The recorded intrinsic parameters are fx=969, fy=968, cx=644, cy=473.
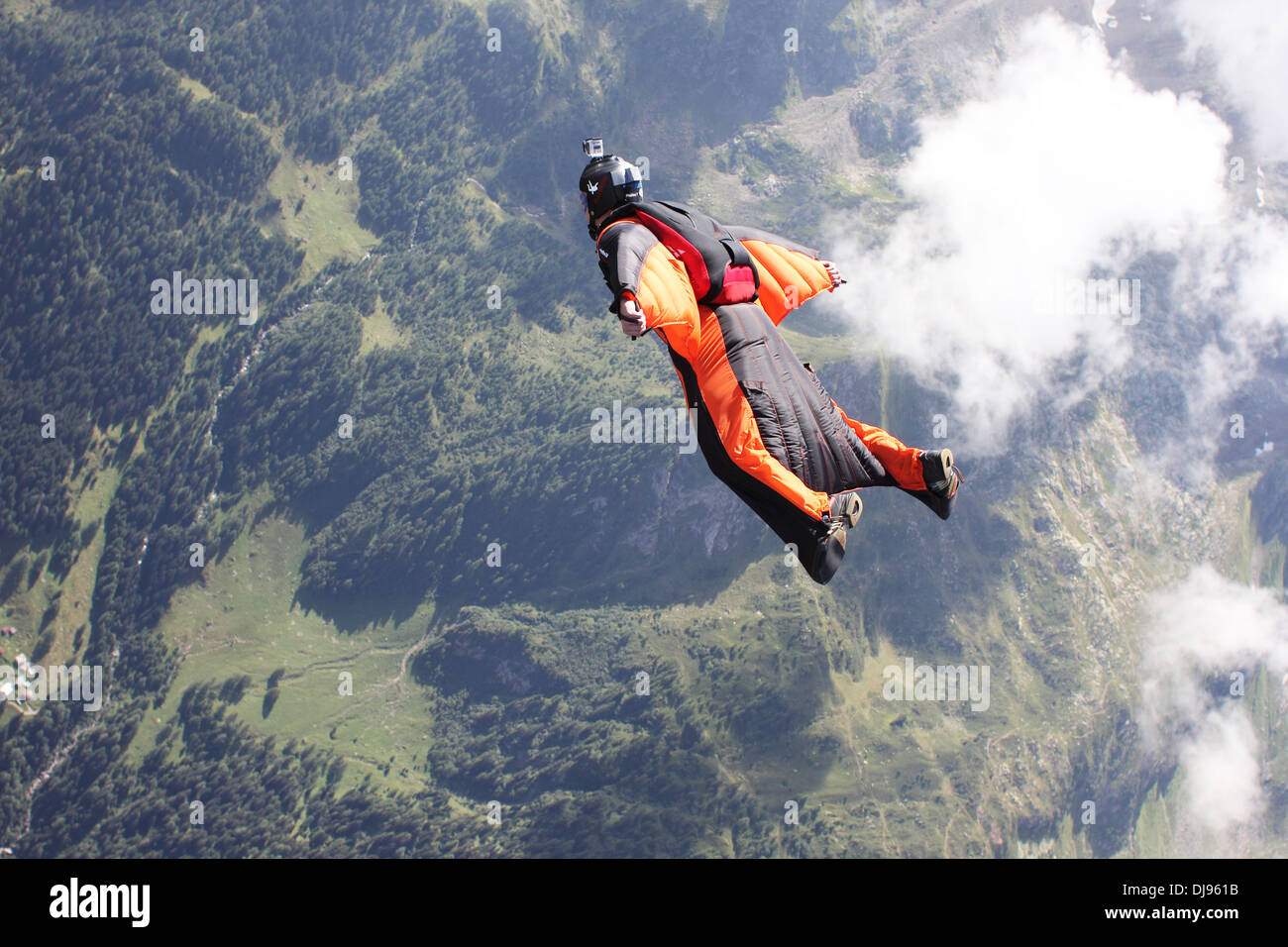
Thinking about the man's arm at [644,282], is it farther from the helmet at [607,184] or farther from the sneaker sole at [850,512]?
the sneaker sole at [850,512]

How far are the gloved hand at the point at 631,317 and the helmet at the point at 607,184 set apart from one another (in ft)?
21.4

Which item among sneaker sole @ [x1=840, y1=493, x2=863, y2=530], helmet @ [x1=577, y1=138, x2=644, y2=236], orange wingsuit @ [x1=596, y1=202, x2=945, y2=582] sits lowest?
sneaker sole @ [x1=840, y1=493, x2=863, y2=530]

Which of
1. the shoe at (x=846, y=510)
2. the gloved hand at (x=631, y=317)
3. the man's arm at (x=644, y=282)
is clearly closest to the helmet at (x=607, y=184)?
the man's arm at (x=644, y=282)

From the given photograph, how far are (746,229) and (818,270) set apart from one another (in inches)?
117

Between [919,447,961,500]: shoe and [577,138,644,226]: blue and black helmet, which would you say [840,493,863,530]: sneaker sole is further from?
[577,138,644,226]: blue and black helmet

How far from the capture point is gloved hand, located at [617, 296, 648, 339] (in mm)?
24969

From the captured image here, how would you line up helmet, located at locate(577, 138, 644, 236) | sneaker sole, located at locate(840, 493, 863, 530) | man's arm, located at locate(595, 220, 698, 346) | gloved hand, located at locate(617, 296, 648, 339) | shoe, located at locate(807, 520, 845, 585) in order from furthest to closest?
1. helmet, located at locate(577, 138, 644, 236)
2. sneaker sole, located at locate(840, 493, 863, 530)
3. shoe, located at locate(807, 520, 845, 585)
4. man's arm, located at locate(595, 220, 698, 346)
5. gloved hand, located at locate(617, 296, 648, 339)

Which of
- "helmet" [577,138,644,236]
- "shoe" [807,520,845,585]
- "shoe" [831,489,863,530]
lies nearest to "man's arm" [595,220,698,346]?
"helmet" [577,138,644,236]

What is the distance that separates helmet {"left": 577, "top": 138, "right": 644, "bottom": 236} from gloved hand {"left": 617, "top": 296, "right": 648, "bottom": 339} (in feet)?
21.4

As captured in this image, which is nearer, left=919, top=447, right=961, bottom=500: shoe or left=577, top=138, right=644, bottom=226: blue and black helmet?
left=919, top=447, right=961, bottom=500: shoe

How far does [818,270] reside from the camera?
3469 centimetres
